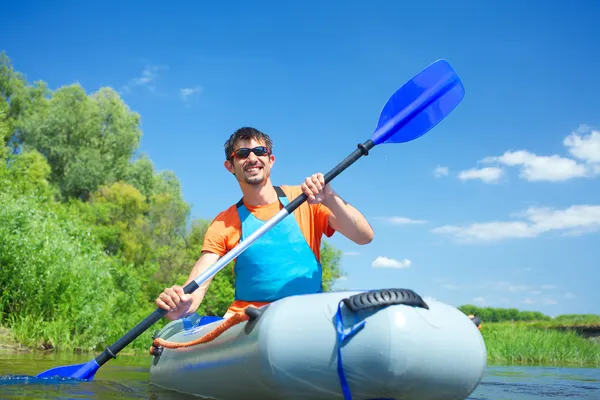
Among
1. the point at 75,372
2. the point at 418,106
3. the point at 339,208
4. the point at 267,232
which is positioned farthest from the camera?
the point at 75,372

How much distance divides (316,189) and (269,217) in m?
0.53

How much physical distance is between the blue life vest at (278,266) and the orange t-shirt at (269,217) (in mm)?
82

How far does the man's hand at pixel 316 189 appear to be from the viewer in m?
3.40

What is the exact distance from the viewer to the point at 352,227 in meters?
3.53

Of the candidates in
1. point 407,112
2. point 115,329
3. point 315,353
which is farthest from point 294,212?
point 115,329

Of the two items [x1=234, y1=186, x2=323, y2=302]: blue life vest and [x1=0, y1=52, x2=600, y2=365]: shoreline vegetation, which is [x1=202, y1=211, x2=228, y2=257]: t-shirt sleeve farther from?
[x1=0, y1=52, x2=600, y2=365]: shoreline vegetation

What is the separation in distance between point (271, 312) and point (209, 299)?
19103 mm

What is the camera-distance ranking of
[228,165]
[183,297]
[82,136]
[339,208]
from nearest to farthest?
1. [183,297]
2. [339,208]
3. [228,165]
4. [82,136]

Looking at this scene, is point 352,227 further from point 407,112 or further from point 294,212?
point 407,112

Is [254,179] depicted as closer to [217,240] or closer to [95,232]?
[217,240]

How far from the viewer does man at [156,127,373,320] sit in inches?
138

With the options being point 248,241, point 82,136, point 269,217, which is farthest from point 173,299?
point 82,136

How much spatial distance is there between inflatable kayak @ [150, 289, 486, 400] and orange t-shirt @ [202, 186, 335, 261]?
122 centimetres

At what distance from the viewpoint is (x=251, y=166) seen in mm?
3734
